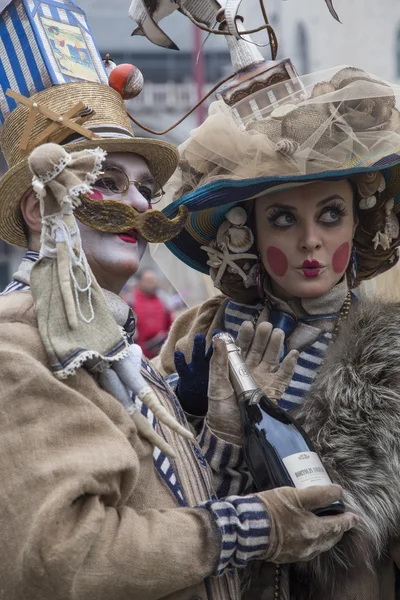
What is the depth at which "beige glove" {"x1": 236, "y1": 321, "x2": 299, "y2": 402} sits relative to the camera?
2.75 metres

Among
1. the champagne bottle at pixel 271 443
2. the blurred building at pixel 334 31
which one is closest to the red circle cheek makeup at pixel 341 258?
the champagne bottle at pixel 271 443

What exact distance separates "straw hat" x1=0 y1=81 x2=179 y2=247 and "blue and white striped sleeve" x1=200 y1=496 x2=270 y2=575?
43.0 inches

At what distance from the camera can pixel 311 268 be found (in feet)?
9.80

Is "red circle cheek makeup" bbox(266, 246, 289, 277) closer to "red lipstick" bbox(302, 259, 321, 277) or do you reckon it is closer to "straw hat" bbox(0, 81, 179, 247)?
"red lipstick" bbox(302, 259, 321, 277)

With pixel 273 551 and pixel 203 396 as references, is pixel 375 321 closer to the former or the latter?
pixel 203 396

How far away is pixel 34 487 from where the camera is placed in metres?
1.98

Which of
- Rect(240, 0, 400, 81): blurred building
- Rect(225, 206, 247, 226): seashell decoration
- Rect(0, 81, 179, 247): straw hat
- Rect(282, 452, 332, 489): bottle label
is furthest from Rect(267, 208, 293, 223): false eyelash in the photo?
Rect(240, 0, 400, 81): blurred building

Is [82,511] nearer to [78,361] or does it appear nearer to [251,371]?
[78,361]

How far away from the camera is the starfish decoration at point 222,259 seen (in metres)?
3.22

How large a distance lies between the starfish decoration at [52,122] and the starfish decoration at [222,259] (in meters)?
0.85

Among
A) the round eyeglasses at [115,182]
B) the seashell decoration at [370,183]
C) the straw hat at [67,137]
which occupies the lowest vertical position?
the seashell decoration at [370,183]

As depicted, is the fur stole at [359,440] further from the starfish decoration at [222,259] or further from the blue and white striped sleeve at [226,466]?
the starfish decoration at [222,259]

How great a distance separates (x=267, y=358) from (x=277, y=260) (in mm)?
405

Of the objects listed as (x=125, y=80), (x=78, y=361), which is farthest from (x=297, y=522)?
(x=125, y=80)
